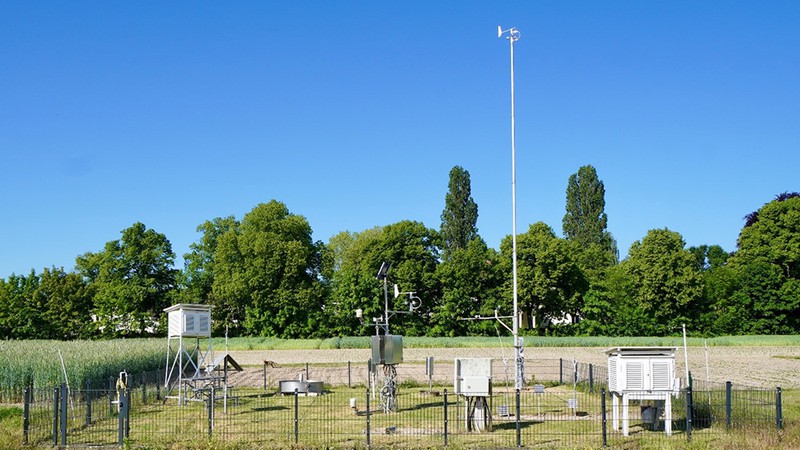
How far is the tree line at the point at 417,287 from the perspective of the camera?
78.2m

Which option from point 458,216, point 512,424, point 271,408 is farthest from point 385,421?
point 458,216

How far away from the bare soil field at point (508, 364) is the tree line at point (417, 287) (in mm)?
12443

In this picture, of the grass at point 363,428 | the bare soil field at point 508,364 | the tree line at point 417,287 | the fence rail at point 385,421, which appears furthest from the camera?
the tree line at point 417,287

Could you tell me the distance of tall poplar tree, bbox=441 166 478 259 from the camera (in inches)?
3693

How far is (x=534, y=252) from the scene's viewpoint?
78438 millimetres

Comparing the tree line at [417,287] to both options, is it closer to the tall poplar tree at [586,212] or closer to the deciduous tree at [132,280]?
the deciduous tree at [132,280]

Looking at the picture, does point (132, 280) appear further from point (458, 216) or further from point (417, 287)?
point (458, 216)

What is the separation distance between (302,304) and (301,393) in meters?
47.8

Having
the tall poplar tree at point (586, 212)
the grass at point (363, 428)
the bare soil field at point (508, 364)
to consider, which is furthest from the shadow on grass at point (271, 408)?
the tall poplar tree at point (586, 212)

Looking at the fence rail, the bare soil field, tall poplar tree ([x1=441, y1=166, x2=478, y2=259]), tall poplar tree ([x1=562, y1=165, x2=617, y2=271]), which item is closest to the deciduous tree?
the bare soil field

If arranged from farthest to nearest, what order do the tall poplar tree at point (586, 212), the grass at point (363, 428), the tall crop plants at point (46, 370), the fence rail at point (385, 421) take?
the tall poplar tree at point (586, 212), the tall crop plants at point (46, 370), the fence rail at point (385, 421), the grass at point (363, 428)

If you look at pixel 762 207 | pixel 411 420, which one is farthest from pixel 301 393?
pixel 762 207

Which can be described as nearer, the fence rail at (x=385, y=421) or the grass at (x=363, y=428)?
the grass at (x=363, y=428)

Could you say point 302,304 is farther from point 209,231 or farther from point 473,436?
point 473,436
